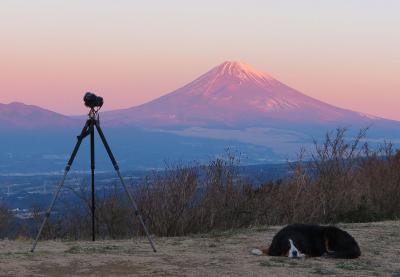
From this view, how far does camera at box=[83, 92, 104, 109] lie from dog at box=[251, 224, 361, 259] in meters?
3.11

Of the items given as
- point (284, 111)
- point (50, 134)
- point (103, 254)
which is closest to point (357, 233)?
point (103, 254)

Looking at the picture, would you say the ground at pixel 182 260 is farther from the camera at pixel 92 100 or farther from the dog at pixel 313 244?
the camera at pixel 92 100

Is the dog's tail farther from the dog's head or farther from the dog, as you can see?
the dog's head

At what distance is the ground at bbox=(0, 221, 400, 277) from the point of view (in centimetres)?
943

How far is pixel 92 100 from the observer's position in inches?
428

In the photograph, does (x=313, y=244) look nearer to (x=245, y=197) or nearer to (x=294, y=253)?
(x=294, y=253)

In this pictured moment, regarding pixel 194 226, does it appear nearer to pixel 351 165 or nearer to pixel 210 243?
pixel 210 243

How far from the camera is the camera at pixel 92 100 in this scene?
10875mm

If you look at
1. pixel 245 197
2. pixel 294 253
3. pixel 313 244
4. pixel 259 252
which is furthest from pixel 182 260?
pixel 245 197

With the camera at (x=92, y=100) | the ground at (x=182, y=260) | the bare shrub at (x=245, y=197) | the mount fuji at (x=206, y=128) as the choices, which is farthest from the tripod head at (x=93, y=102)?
the mount fuji at (x=206, y=128)

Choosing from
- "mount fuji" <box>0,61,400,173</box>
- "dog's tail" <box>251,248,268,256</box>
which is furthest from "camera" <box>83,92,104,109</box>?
"mount fuji" <box>0,61,400,173</box>

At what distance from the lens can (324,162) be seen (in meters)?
18.7

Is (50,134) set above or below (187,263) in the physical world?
above

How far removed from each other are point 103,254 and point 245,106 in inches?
5249
